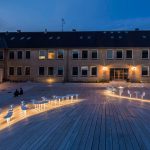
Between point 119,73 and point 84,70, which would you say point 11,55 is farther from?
point 119,73

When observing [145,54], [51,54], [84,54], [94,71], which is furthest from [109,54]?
[51,54]

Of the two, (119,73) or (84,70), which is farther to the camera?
(84,70)

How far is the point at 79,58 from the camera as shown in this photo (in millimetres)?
46438

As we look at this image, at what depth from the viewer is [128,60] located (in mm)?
45594

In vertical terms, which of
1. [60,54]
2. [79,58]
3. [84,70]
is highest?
[60,54]

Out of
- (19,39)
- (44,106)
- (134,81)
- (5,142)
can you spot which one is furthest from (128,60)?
(5,142)

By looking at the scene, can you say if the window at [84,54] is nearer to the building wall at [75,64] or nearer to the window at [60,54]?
the building wall at [75,64]

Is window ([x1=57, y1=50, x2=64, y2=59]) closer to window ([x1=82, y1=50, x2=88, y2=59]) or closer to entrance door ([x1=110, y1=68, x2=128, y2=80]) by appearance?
window ([x1=82, y1=50, x2=88, y2=59])

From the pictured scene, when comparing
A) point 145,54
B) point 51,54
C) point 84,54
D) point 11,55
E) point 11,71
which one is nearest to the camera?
point 145,54

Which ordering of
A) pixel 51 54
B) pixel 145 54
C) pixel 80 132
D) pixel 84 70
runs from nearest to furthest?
pixel 80 132 < pixel 145 54 < pixel 84 70 < pixel 51 54

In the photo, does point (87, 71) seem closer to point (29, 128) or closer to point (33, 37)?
point (33, 37)

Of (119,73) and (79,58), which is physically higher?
(79,58)

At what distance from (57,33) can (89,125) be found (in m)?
38.2

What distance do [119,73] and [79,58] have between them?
5.81 metres
